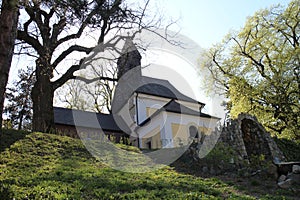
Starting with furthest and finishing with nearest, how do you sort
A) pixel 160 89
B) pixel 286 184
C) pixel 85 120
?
pixel 160 89 < pixel 85 120 < pixel 286 184

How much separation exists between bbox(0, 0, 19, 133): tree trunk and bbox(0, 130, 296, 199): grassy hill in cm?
155

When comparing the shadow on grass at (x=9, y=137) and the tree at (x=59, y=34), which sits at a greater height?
the tree at (x=59, y=34)

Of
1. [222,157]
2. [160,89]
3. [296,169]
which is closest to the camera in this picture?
[296,169]

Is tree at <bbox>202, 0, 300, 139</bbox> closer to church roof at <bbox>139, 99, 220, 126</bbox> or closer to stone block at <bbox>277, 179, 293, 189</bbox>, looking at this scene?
church roof at <bbox>139, 99, 220, 126</bbox>

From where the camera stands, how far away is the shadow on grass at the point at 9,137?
28.1 ft

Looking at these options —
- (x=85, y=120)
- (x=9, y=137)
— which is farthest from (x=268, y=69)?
(x=9, y=137)

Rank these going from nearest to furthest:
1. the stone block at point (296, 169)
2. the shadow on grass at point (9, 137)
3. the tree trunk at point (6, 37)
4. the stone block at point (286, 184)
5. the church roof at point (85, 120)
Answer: the tree trunk at point (6, 37) → the stone block at point (286, 184) → the stone block at point (296, 169) → the shadow on grass at point (9, 137) → the church roof at point (85, 120)

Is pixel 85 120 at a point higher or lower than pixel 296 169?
higher

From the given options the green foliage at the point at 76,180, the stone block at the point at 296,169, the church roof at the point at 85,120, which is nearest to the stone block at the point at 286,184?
the stone block at the point at 296,169

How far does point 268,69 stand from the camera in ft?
67.9

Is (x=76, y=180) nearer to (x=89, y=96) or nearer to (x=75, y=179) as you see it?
(x=75, y=179)

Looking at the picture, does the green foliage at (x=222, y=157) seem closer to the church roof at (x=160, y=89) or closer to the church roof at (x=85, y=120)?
the church roof at (x=160, y=89)

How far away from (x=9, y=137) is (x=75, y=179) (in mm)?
3688

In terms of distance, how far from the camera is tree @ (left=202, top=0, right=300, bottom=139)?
18.7 m
